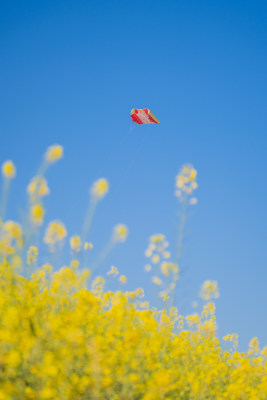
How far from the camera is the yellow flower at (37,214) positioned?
332 centimetres

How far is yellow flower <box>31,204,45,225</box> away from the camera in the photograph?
3.32m

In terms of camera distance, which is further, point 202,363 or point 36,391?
point 202,363

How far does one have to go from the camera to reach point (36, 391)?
3.05m

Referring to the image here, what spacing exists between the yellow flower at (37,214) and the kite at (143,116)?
25.5ft

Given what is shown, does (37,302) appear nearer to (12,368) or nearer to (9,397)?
(12,368)

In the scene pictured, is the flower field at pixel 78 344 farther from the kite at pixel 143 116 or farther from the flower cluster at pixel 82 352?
the kite at pixel 143 116

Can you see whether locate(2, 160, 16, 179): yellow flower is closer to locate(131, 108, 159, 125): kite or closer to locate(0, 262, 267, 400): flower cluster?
locate(0, 262, 267, 400): flower cluster

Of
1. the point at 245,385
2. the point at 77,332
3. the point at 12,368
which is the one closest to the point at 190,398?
the point at 245,385

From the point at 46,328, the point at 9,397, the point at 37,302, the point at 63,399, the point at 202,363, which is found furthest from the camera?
the point at 202,363

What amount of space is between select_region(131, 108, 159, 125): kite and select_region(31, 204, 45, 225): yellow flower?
7.78 m

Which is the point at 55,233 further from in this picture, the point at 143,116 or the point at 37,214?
the point at 143,116

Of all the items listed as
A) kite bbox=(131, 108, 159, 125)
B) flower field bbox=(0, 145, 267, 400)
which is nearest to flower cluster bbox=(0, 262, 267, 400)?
flower field bbox=(0, 145, 267, 400)

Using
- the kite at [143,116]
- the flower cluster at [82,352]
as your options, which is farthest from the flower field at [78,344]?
the kite at [143,116]

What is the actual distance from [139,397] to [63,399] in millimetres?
1075
